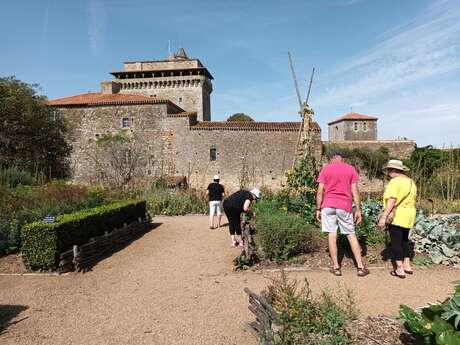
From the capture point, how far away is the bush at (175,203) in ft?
41.4

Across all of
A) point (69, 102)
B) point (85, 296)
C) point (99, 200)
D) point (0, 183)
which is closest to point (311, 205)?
point (85, 296)

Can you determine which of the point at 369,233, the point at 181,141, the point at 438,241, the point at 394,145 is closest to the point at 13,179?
the point at 181,141

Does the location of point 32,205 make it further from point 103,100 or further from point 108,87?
point 108,87

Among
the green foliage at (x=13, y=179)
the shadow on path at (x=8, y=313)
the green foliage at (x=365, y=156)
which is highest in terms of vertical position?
the green foliage at (x=365, y=156)

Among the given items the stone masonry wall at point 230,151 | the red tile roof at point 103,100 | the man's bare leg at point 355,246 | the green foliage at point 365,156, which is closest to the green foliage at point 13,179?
the stone masonry wall at point 230,151

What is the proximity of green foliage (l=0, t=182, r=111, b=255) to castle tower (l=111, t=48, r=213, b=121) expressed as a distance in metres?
20.0

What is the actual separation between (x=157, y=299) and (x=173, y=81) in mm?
27287

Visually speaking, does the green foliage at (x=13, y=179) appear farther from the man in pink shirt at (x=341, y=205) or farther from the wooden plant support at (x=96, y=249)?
the man in pink shirt at (x=341, y=205)

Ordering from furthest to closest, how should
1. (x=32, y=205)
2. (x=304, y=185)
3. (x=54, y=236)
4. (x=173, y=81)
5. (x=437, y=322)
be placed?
(x=173, y=81), (x=32, y=205), (x=304, y=185), (x=54, y=236), (x=437, y=322)

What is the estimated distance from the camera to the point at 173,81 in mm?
29766

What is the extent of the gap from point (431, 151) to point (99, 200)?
2454 centimetres

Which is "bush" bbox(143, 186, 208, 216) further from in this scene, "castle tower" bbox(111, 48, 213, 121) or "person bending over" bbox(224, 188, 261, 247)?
"castle tower" bbox(111, 48, 213, 121)

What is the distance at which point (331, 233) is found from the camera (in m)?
4.88

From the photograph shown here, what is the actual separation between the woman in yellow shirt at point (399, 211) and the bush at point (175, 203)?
869 centimetres
